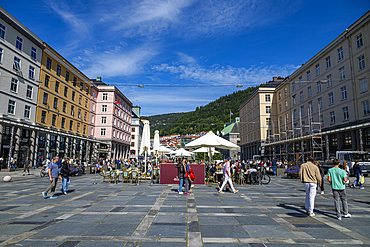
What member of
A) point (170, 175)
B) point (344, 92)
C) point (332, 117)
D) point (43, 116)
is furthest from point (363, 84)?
point (43, 116)

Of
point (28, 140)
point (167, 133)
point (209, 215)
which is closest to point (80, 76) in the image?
point (28, 140)

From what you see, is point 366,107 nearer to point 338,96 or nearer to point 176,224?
point 338,96

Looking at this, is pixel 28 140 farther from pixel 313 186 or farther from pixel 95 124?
pixel 313 186

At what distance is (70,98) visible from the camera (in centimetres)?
4194

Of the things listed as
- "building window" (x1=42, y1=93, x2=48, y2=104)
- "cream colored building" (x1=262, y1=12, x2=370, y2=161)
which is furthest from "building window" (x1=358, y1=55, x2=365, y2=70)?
"building window" (x1=42, y1=93, x2=48, y2=104)

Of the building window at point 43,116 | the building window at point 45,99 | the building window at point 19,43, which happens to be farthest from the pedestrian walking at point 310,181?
the building window at point 45,99

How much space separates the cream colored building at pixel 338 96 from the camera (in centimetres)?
2878

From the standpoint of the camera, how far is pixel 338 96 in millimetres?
33812

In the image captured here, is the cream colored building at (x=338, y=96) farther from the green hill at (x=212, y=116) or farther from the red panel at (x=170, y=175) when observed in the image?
the green hill at (x=212, y=116)

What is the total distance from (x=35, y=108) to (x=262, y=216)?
34.1 m

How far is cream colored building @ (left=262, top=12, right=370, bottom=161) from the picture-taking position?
28.8 meters

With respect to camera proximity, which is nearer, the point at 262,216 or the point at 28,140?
the point at 262,216

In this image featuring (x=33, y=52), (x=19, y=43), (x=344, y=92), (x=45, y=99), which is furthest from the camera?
(x=45, y=99)

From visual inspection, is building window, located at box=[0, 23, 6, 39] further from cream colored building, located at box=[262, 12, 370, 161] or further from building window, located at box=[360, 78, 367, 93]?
building window, located at box=[360, 78, 367, 93]
